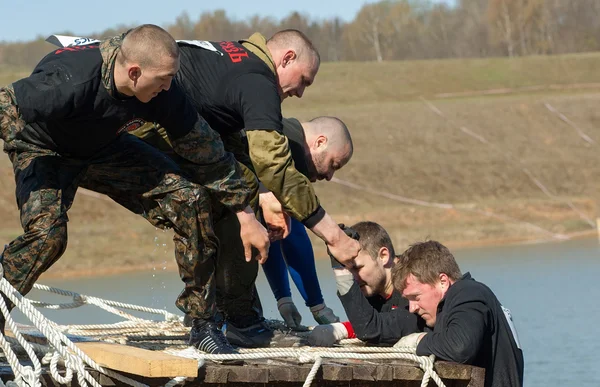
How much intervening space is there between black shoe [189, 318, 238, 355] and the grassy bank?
25.0ft

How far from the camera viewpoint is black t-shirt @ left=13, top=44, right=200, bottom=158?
4578mm

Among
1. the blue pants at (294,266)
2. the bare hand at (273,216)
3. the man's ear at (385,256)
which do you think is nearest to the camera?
the man's ear at (385,256)

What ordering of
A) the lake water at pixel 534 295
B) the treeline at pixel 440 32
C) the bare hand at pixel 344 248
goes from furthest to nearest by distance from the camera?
the treeline at pixel 440 32
the lake water at pixel 534 295
the bare hand at pixel 344 248

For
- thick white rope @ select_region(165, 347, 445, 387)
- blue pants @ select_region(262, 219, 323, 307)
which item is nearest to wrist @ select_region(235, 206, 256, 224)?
thick white rope @ select_region(165, 347, 445, 387)

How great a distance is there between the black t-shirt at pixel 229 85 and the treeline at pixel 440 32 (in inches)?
2236

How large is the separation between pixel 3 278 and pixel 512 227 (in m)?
15.0

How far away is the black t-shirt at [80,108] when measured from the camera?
4.58 metres

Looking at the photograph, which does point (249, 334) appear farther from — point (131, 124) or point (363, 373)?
point (131, 124)

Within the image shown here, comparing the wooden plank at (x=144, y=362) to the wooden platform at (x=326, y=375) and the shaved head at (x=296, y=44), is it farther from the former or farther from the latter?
the shaved head at (x=296, y=44)

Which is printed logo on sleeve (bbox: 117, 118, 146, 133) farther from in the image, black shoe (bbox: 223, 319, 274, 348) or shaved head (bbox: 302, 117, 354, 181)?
black shoe (bbox: 223, 319, 274, 348)

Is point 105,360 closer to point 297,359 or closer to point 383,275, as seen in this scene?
point 297,359

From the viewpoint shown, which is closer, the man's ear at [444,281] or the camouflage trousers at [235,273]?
the man's ear at [444,281]

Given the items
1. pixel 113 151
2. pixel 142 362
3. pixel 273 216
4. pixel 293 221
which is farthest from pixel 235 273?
pixel 142 362

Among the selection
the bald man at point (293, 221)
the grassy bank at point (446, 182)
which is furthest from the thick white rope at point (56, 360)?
the grassy bank at point (446, 182)
